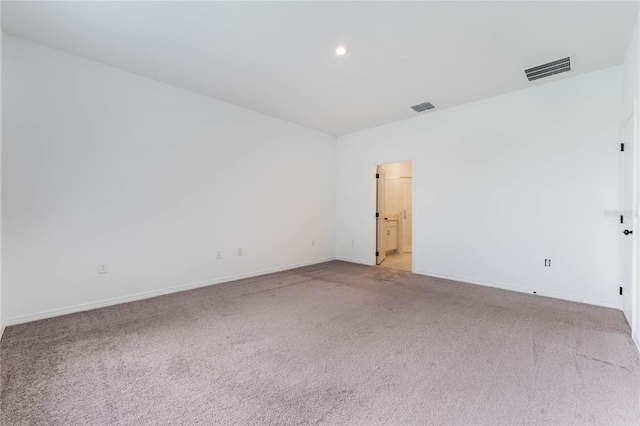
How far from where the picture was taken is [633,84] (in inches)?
104

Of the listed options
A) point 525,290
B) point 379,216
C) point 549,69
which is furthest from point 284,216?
point 549,69

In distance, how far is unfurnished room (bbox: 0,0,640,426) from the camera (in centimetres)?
182

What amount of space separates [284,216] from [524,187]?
3811 millimetres

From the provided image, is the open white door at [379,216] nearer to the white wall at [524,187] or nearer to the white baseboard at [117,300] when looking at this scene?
the white wall at [524,187]

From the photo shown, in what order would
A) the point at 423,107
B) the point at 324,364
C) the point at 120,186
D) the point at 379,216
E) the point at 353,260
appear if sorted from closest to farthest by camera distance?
1. the point at 324,364
2. the point at 120,186
3. the point at 423,107
4. the point at 379,216
5. the point at 353,260

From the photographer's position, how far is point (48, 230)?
296 centimetres

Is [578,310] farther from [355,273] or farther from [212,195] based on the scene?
[212,195]

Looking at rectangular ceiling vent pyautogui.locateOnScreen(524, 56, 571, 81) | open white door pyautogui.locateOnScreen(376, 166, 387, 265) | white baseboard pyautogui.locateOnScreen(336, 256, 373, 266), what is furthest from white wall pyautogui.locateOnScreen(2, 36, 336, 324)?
rectangular ceiling vent pyautogui.locateOnScreen(524, 56, 571, 81)

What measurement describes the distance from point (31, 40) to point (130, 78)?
87 cm

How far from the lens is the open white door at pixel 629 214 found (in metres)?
2.47

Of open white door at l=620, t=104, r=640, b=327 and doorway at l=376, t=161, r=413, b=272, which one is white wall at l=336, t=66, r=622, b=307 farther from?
doorway at l=376, t=161, r=413, b=272

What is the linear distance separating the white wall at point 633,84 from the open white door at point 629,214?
2.8 inches

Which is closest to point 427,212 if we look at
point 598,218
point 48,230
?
point 598,218

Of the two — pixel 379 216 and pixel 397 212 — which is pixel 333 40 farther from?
pixel 397 212
